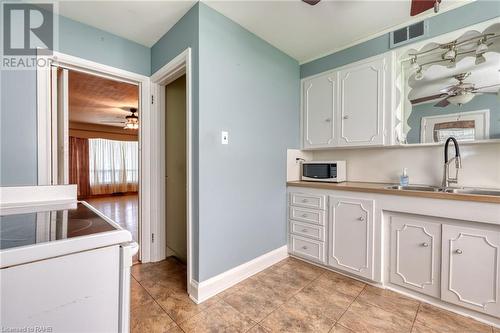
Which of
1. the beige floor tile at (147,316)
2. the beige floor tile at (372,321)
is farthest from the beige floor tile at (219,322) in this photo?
the beige floor tile at (372,321)

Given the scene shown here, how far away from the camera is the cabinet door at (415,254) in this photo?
1653mm

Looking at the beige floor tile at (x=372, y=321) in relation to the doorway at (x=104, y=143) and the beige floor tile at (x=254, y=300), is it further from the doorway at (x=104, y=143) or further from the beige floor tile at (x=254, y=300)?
the doorway at (x=104, y=143)

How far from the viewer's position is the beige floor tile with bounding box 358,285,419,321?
5.29ft

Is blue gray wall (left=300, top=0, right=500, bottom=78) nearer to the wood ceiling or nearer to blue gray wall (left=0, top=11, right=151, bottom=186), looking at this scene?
blue gray wall (left=0, top=11, right=151, bottom=186)

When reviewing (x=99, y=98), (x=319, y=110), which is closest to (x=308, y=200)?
(x=319, y=110)

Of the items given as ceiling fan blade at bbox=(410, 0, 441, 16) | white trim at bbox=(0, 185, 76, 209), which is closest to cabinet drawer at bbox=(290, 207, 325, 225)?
ceiling fan blade at bbox=(410, 0, 441, 16)

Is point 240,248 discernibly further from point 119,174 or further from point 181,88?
point 119,174

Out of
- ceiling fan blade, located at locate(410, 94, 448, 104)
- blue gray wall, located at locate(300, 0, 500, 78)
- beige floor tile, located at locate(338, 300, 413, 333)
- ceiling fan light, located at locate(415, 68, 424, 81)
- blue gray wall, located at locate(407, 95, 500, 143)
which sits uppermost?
blue gray wall, located at locate(300, 0, 500, 78)

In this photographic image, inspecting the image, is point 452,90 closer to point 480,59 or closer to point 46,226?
point 480,59

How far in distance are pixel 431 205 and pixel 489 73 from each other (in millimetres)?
1287

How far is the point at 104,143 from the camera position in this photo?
7672 mm

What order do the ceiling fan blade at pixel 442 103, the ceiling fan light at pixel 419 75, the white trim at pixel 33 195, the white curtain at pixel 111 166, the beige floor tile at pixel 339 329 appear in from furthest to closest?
the white curtain at pixel 111 166
the ceiling fan light at pixel 419 75
the ceiling fan blade at pixel 442 103
the beige floor tile at pixel 339 329
the white trim at pixel 33 195

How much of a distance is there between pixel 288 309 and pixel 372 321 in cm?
57

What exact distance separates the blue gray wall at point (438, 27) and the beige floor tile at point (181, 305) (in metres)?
2.67
